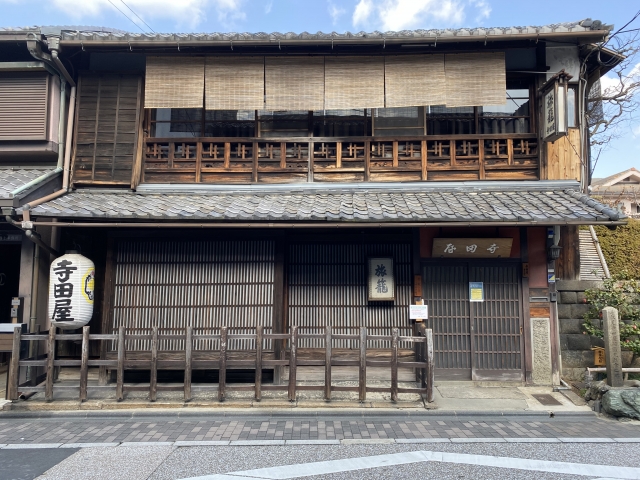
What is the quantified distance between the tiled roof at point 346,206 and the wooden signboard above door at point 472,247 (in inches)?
35.5

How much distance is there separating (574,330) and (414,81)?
6981 mm

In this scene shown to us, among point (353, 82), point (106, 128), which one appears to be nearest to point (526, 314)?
point (353, 82)

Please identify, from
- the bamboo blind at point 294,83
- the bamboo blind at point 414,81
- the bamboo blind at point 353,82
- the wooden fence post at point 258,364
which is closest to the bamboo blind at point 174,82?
the bamboo blind at point 294,83

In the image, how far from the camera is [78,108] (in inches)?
387

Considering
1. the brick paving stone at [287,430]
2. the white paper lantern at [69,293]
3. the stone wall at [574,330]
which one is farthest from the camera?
the stone wall at [574,330]

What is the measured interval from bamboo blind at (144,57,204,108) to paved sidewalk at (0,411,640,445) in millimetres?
6925

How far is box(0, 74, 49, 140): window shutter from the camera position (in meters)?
9.39

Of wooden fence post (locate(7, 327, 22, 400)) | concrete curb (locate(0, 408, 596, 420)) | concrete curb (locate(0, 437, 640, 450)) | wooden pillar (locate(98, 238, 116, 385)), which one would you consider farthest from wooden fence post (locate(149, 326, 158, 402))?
wooden fence post (locate(7, 327, 22, 400))

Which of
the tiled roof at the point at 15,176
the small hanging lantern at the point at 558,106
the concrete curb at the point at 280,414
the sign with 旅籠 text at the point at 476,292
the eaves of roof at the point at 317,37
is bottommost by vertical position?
the concrete curb at the point at 280,414

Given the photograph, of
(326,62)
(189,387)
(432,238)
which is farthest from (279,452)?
(326,62)

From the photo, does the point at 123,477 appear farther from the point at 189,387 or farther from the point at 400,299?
the point at 400,299

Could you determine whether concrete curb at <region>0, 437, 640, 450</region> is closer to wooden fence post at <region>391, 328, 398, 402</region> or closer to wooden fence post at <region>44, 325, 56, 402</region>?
wooden fence post at <region>391, 328, 398, 402</region>

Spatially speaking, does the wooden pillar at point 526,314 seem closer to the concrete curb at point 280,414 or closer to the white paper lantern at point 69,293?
the concrete curb at point 280,414

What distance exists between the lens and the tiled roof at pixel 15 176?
8173 millimetres
